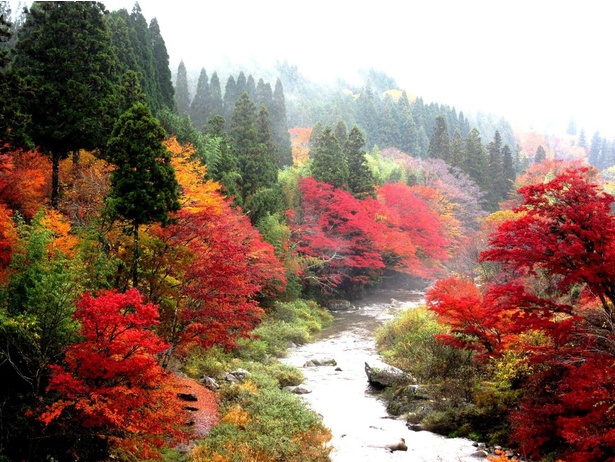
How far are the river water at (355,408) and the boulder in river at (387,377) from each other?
558 mm

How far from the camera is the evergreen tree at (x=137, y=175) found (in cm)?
1475

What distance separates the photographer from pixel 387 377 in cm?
1834

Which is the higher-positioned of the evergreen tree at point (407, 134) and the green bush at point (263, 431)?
the evergreen tree at point (407, 134)

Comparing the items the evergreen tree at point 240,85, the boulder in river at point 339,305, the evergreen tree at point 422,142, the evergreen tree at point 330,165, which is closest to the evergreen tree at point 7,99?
the boulder in river at point 339,305

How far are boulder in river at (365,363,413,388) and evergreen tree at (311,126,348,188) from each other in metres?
25.1

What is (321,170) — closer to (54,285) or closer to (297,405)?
(297,405)

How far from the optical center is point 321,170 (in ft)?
138

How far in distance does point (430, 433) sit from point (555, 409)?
177 inches

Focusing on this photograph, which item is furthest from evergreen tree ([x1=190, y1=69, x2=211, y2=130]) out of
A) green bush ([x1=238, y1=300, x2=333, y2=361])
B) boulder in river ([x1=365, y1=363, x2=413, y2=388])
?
boulder in river ([x1=365, y1=363, x2=413, y2=388])

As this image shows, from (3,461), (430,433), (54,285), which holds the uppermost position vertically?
(54,285)

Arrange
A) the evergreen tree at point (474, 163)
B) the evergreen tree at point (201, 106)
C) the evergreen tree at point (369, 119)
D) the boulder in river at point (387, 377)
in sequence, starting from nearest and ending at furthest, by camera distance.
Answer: the boulder in river at point (387, 377) → the evergreen tree at point (201, 106) → the evergreen tree at point (474, 163) → the evergreen tree at point (369, 119)

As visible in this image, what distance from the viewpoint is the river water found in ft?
40.7

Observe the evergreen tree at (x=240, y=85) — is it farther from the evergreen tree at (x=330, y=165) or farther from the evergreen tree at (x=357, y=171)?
the evergreen tree at (x=330, y=165)

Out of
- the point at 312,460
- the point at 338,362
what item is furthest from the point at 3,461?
the point at 338,362
